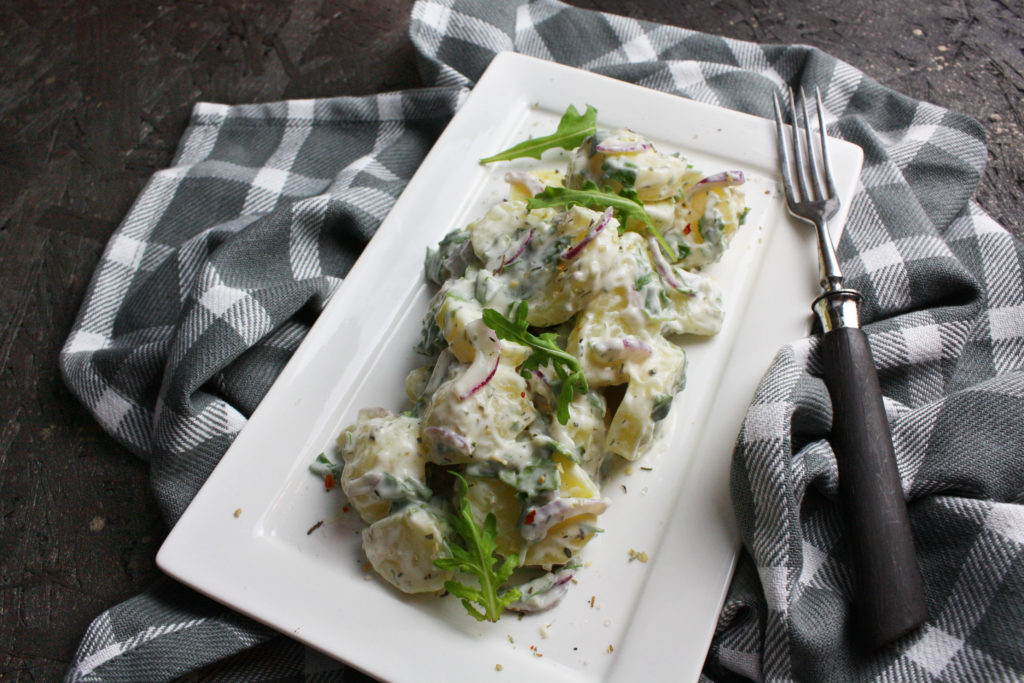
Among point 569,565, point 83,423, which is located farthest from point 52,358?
point 569,565

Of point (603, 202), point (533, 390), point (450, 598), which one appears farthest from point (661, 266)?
point (450, 598)

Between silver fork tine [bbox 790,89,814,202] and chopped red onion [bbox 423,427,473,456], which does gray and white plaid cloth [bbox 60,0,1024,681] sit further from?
chopped red onion [bbox 423,427,473,456]

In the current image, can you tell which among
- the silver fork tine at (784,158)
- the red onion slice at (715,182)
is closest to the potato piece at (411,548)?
the red onion slice at (715,182)

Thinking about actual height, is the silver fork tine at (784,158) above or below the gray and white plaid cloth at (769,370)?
above

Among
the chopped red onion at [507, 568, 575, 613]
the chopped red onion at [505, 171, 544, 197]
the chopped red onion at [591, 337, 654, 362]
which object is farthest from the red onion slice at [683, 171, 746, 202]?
the chopped red onion at [507, 568, 575, 613]

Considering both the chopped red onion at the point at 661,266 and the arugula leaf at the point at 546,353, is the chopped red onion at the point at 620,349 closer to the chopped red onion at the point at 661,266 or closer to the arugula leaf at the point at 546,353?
the arugula leaf at the point at 546,353

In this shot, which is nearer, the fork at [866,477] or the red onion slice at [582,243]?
the fork at [866,477]

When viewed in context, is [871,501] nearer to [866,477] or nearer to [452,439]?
[866,477]
